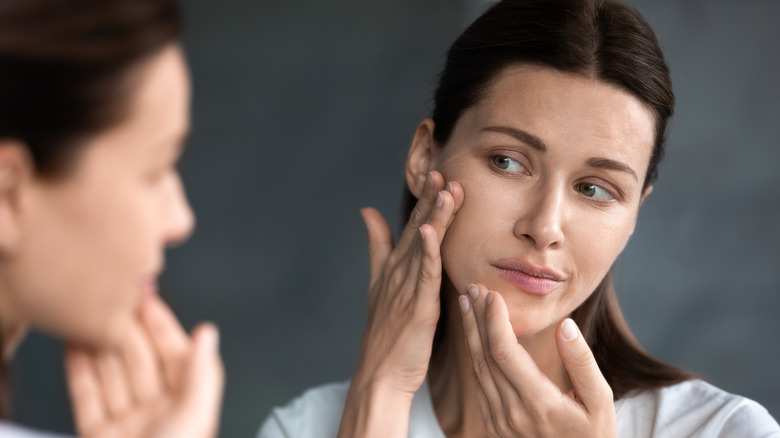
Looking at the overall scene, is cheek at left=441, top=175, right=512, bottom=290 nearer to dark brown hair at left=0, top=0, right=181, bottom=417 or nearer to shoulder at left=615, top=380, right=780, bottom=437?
shoulder at left=615, top=380, right=780, bottom=437

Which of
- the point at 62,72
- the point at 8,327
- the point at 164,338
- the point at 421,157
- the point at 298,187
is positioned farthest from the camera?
the point at 298,187

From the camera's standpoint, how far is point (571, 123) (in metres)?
1.39

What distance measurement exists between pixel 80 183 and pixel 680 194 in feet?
8.33

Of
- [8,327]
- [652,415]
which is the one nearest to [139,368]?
[8,327]

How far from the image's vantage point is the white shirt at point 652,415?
1.49 metres

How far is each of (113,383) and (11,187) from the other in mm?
269

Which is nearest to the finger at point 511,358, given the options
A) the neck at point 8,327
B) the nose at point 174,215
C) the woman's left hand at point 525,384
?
the woman's left hand at point 525,384

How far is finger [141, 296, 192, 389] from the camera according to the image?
949 millimetres

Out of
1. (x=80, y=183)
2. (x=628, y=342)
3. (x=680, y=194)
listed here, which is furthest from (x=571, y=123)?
(x=680, y=194)

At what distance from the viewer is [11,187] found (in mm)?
783

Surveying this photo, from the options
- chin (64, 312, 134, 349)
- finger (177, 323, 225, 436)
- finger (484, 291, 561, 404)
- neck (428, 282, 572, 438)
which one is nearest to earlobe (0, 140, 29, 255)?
chin (64, 312, 134, 349)

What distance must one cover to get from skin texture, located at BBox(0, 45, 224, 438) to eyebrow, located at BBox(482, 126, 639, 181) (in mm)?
682

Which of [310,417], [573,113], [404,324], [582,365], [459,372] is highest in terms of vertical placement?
[573,113]

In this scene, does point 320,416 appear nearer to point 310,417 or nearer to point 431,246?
point 310,417
